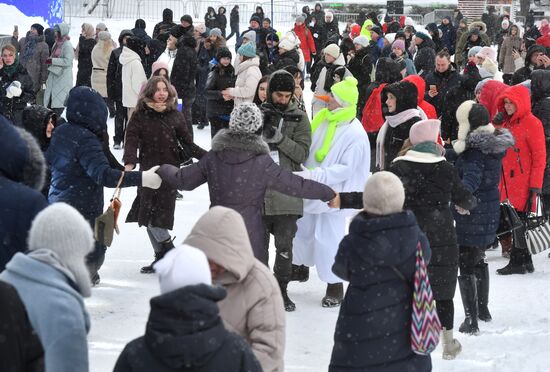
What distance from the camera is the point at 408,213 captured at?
15.8 ft

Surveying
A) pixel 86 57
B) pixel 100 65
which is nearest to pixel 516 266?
pixel 100 65

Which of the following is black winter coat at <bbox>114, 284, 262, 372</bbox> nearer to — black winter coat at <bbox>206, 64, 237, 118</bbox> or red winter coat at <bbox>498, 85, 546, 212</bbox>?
red winter coat at <bbox>498, 85, 546, 212</bbox>

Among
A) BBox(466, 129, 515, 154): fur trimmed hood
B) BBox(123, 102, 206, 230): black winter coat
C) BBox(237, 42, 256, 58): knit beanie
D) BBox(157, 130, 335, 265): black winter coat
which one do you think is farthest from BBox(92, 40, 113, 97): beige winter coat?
BBox(157, 130, 335, 265): black winter coat

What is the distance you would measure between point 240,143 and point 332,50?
23.1 feet

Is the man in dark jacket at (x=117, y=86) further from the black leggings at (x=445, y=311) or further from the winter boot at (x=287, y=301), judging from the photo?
the black leggings at (x=445, y=311)

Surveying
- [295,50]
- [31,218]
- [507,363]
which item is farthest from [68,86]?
[31,218]

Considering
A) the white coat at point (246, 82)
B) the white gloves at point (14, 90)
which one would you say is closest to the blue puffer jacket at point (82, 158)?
the white coat at point (246, 82)

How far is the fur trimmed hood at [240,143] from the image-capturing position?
236 inches

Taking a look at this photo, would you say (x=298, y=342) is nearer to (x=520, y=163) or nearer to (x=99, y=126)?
(x=99, y=126)

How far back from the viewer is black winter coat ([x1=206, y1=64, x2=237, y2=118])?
12727 millimetres

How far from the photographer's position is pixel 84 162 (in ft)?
21.9

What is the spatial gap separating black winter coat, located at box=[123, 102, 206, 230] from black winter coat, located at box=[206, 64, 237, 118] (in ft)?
14.2

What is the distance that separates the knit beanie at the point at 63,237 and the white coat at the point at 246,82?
8.35 metres

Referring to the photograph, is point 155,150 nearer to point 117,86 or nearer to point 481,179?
point 481,179
